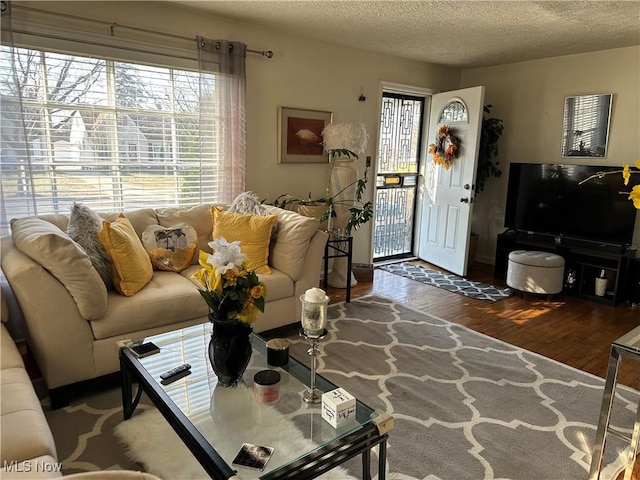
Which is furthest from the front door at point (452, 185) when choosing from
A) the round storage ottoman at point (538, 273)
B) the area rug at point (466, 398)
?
the area rug at point (466, 398)

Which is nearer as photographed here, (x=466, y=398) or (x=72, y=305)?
(x=72, y=305)

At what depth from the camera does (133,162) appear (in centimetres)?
337

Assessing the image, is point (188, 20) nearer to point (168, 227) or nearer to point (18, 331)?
point (168, 227)

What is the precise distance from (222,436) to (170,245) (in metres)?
1.77

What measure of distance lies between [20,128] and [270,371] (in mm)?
2306

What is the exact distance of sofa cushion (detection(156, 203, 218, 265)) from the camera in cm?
320

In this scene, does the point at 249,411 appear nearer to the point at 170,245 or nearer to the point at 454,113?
the point at 170,245

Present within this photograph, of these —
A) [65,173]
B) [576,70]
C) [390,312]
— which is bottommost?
[390,312]

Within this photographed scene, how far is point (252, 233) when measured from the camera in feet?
10.0

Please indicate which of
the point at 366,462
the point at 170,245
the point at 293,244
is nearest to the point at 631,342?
the point at 366,462

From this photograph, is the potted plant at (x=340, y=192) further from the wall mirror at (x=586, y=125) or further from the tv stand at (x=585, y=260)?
the wall mirror at (x=586, y=125)

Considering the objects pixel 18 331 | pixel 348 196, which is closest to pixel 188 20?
pixel 348 196

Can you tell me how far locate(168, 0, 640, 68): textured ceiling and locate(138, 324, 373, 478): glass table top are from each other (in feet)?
8.25

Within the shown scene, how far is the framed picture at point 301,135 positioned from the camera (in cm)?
408
